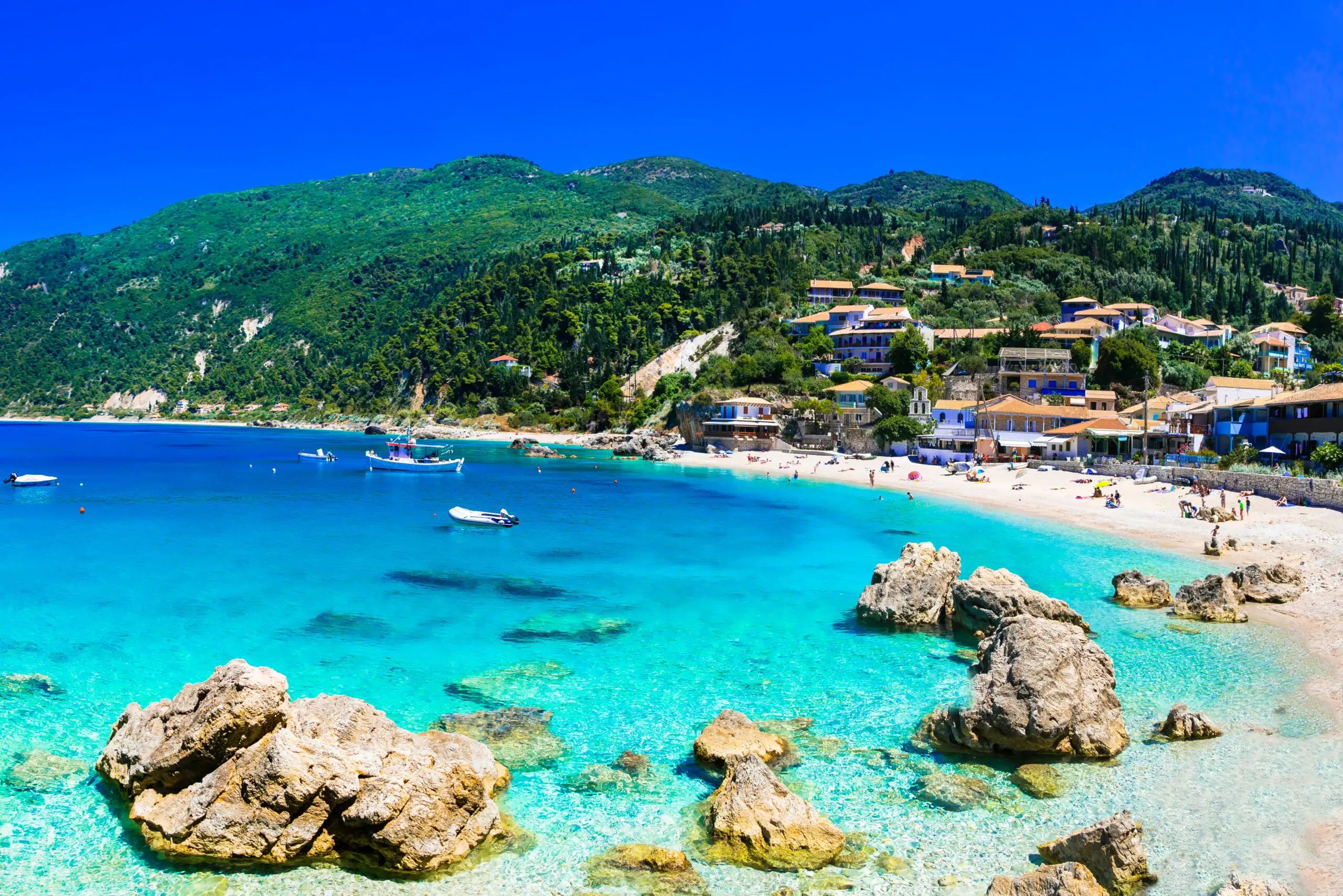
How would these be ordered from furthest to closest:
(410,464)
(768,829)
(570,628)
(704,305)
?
(704,305) < (410,464) < (570,628) < (768,829)

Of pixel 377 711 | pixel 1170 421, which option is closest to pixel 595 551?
pixel 377 711

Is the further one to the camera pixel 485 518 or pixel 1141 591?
pixel 485 518

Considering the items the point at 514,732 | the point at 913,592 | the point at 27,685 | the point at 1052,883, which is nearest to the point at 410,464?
the point at 27,685

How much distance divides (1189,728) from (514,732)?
437 inches

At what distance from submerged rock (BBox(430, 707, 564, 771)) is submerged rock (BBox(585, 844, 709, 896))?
2.85 m

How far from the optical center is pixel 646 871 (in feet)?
32.4

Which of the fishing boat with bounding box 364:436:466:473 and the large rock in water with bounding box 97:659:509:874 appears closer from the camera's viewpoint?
the large rock in water with bounding box 97:659:509:874

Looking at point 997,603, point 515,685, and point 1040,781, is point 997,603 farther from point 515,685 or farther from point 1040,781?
point 515,685

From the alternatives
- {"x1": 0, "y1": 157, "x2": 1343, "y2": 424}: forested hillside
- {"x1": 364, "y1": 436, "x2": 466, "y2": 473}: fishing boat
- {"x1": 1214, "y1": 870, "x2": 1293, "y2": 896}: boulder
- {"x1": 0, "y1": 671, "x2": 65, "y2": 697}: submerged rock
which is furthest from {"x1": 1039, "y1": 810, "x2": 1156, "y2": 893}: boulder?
{"x1": 0, "y1": 157, "x2": 1343, "y2": 424}: forested hillside

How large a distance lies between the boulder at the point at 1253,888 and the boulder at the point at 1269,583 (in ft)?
54.6

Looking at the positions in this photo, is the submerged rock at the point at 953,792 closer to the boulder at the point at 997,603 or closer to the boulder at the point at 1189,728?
the boulder at the point at 1189,728

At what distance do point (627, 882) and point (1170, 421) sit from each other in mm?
56772

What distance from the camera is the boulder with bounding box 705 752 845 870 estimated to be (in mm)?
10086

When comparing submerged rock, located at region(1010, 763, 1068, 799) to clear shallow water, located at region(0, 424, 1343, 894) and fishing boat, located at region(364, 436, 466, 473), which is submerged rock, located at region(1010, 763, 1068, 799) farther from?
fishing boat, located at region(364, 436, 466, 473)
